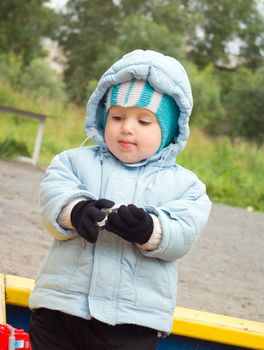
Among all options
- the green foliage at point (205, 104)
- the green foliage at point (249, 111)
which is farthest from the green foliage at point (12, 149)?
the green foliage at point (249, 111)

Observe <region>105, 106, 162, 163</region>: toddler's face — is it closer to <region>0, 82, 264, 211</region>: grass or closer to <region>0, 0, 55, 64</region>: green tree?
<region>0, 82, 264, 211</region>: grass

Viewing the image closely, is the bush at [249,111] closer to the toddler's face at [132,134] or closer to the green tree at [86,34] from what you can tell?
the green tree at [86,34]

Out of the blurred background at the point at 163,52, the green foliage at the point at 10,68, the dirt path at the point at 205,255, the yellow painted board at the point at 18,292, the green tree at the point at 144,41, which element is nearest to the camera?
the yellow painted board at the point at 18,292

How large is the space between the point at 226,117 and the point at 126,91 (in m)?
27.8

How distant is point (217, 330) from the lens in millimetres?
2414

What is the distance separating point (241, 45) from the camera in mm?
39031

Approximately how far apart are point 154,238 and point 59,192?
0.80 feet

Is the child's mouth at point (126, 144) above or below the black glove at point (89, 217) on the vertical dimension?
above

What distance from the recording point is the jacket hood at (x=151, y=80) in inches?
74.4

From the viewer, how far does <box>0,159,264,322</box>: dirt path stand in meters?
4.33

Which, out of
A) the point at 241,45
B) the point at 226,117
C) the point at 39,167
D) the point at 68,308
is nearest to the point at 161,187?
the point at 68,308

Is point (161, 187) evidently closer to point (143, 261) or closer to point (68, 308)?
point (143, 261)

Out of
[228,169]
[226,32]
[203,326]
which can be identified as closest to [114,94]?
[203,326]

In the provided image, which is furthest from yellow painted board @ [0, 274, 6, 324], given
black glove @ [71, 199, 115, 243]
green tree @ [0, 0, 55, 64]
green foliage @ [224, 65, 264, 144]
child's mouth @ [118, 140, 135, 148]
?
green tree @ [0, 0, 55, 64]
